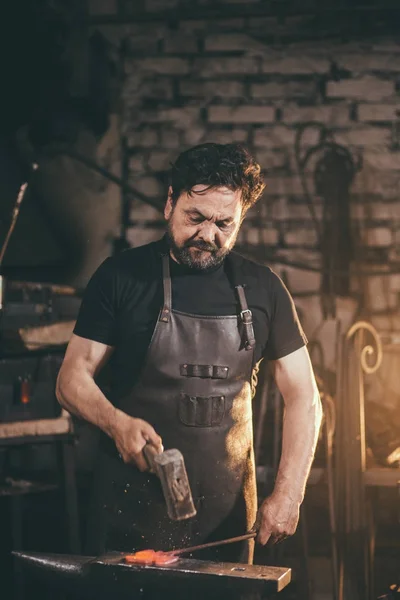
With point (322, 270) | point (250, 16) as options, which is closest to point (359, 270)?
point (322, 270)

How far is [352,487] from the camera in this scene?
4668 millimetres

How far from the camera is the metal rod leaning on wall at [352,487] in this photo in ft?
15.3

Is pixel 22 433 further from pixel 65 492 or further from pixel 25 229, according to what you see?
pixel 25 229

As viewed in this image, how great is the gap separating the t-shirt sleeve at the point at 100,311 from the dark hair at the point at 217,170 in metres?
0.42

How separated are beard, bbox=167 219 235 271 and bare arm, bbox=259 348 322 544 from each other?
45cm

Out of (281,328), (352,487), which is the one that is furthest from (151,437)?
(352,487)

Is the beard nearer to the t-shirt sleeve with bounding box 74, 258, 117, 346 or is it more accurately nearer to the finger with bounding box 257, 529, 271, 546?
the t-shirt sleeve with bounding box 74, 258, 117, 346

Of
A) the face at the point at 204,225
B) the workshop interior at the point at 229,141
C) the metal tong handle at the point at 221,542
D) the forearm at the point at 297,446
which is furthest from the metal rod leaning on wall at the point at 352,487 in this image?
the face at the point at 204,225

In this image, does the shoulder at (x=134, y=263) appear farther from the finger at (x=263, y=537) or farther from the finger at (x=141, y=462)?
the finger at (x=263, y=537)

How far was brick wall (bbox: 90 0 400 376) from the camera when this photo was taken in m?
5.44

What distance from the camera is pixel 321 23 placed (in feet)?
17.9

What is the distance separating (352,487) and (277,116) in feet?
7.31

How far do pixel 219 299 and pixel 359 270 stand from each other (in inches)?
85.7

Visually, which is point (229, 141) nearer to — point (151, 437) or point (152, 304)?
point (152, 304)
